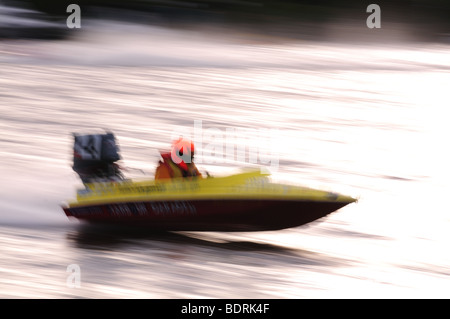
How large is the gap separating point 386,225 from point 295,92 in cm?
908

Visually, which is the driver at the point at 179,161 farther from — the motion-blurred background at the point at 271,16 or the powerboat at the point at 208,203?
the motion-blurred background at the point at 271,16

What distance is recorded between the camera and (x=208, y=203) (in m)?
7.93

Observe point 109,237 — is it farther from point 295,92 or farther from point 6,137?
point 295,92

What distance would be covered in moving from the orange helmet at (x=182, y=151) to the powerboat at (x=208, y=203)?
0.61 ft

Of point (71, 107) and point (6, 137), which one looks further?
point (71, 107)

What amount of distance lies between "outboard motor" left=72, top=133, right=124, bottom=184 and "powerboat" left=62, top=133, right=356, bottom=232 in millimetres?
68

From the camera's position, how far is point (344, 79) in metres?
20.0

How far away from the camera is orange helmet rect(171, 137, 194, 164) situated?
7.98 metres

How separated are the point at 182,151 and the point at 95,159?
101cm

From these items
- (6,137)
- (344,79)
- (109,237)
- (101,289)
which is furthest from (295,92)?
(101,289)

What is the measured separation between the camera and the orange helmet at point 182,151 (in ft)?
26.2

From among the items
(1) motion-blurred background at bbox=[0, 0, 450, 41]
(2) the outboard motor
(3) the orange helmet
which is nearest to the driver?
(3) the orange helmet

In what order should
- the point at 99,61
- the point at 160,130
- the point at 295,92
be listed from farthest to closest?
the point at 99,61 → the point at 295,92 → the point at 160,130

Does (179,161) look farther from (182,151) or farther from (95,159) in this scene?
(95,159)
